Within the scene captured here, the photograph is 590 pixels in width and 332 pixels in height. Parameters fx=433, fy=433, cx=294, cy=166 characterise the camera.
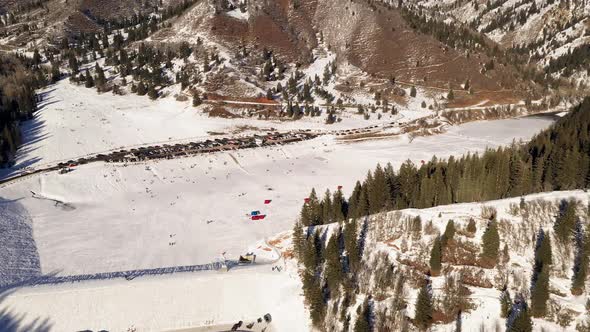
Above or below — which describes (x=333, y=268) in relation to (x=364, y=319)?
above

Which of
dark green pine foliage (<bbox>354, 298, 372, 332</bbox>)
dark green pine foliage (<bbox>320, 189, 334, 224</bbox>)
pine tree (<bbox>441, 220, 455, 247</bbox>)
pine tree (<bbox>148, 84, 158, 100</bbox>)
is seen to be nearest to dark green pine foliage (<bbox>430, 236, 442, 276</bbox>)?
pine tree (<bbox>441, 220, 455, 247</bbox>)

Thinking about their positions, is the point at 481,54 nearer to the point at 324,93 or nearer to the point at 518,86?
the point at 518,86

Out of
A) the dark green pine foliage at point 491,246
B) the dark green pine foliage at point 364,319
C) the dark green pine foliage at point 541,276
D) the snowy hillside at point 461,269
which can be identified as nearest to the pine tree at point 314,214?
the snowy hillside at point 461,269

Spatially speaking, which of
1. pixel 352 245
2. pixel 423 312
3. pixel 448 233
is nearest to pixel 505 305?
pixel 423 312

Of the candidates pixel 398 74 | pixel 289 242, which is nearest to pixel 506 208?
pixel 289 242

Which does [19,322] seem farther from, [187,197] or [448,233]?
[448,233]

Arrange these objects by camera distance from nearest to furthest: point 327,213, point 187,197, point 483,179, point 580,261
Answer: point 580,261
point 483,179
point 327,213
point 187,197
